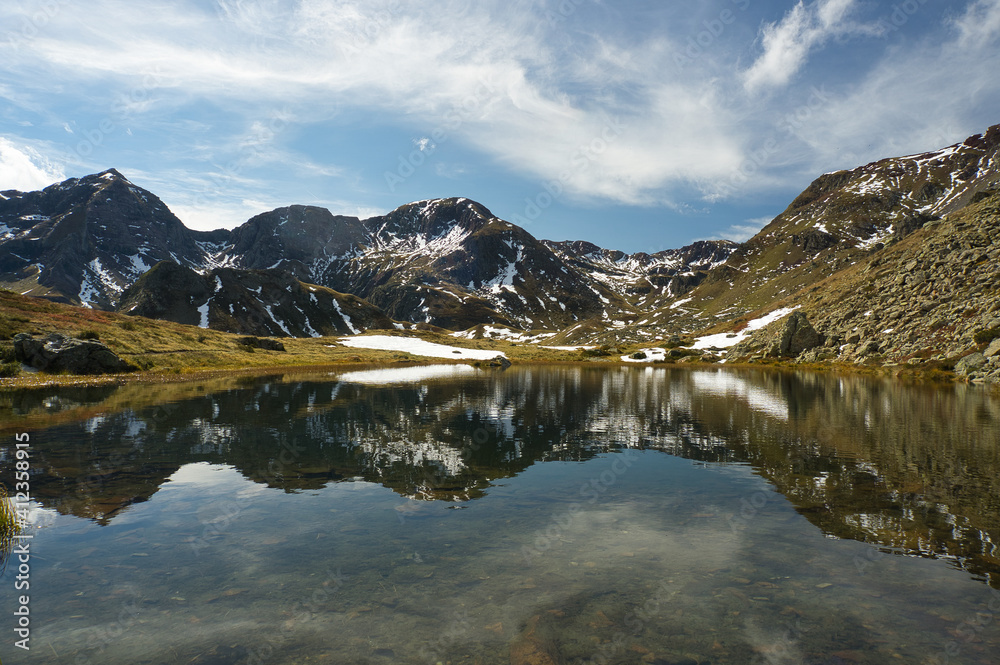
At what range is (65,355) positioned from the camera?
58594 mm

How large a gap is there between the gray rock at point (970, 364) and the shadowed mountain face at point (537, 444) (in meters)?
12.9

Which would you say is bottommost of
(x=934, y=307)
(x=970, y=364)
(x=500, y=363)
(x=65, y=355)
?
(x=500, y=363)

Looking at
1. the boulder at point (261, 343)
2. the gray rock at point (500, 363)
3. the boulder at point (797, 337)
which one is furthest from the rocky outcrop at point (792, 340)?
the boulder at point (261, 343)

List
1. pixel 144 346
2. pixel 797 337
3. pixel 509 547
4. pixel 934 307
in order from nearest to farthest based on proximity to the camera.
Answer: pixel 509 547 → pixel 934 307 → pixel 144 346 → pixel 797 337

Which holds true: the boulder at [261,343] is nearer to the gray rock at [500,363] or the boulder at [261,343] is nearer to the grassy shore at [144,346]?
the grassy shore at [144,346]

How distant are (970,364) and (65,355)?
11278 cm

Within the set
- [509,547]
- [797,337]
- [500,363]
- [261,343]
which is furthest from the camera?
[500,363]

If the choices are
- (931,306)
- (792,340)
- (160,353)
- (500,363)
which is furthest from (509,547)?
(792,340)

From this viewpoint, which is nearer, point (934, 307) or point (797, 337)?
point (934, 307)

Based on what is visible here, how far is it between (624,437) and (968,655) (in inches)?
850

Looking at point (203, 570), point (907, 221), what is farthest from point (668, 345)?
point (203, 570)

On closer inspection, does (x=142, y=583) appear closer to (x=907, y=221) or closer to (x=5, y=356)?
(x=5, y=356)

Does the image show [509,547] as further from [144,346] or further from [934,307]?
[934,307]

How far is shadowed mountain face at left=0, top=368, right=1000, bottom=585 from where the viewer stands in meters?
15.3
